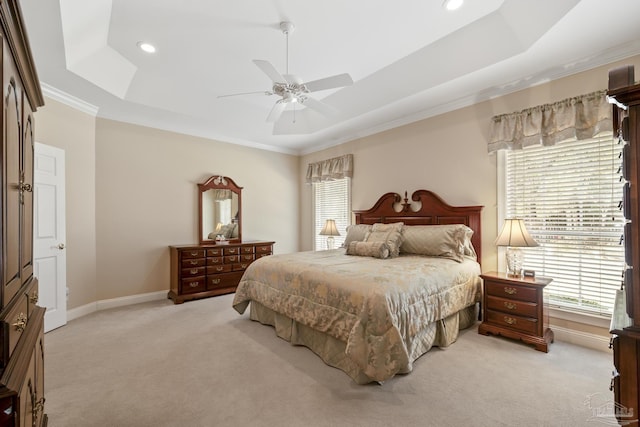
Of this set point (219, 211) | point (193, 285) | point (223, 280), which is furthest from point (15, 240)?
point (219, 211)

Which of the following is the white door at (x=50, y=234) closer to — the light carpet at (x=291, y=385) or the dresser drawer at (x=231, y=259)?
the light carpet at (x=291, y=385)

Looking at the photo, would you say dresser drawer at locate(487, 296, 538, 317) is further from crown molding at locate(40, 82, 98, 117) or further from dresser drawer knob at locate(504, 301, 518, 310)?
crown molding at locate(40, 82, 98, 117)

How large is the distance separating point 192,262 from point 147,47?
9.52 feet

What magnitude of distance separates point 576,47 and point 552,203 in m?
1.50

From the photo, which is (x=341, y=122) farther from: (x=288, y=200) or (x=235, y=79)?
(x=288, y=200)

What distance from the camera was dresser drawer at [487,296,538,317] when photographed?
109 inches

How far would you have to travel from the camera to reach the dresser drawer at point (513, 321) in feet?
9.11

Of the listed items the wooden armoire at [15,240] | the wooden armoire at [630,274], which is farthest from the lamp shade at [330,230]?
the wooden armoire at [630,274]

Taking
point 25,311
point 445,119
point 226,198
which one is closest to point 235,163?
point 226,198

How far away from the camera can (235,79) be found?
3682mm

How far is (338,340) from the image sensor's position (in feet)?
8.07

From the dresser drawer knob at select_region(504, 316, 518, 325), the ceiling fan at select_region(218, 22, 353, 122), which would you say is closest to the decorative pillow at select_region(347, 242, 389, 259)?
the dresser drawer knob at select_region(504, 316, 518, 325)

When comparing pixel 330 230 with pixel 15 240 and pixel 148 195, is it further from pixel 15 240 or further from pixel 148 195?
pixel 15 240

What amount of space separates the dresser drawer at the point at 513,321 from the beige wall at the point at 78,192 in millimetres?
5002
